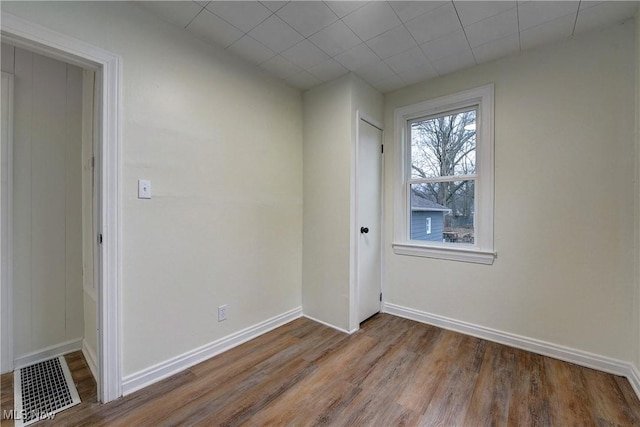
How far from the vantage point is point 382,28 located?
1.93 m

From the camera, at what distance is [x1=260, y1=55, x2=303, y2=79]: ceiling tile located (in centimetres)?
233

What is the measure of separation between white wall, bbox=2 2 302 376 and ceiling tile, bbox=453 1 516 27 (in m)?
1.61

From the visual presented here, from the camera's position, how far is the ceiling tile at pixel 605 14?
5.58 ft

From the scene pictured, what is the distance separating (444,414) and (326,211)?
1.77 m

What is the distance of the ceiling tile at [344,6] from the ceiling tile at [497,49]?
1.10m

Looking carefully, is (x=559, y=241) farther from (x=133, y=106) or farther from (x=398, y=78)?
(x=133, y=106)

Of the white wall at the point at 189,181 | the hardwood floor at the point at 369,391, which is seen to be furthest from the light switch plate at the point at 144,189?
the hardwood floor at the point at 369,391

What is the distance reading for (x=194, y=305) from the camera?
2004 mm

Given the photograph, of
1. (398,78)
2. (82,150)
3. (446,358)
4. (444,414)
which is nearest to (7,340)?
(82,150)

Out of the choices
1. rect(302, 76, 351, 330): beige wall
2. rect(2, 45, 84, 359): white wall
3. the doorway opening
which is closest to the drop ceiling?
rect(302, 76, 351, 330): beige wall

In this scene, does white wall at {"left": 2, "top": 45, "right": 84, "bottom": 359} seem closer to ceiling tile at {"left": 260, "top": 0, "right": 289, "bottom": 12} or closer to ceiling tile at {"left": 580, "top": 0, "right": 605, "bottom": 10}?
ceiling tile at {"left": 260, "top": 0, "right": 289, "bottom": 12}

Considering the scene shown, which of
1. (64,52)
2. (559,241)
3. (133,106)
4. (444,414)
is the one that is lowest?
(444,414)

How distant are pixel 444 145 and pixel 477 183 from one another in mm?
509

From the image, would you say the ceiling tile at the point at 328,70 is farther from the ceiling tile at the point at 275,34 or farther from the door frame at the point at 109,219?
the door frame at the point at 109,219
